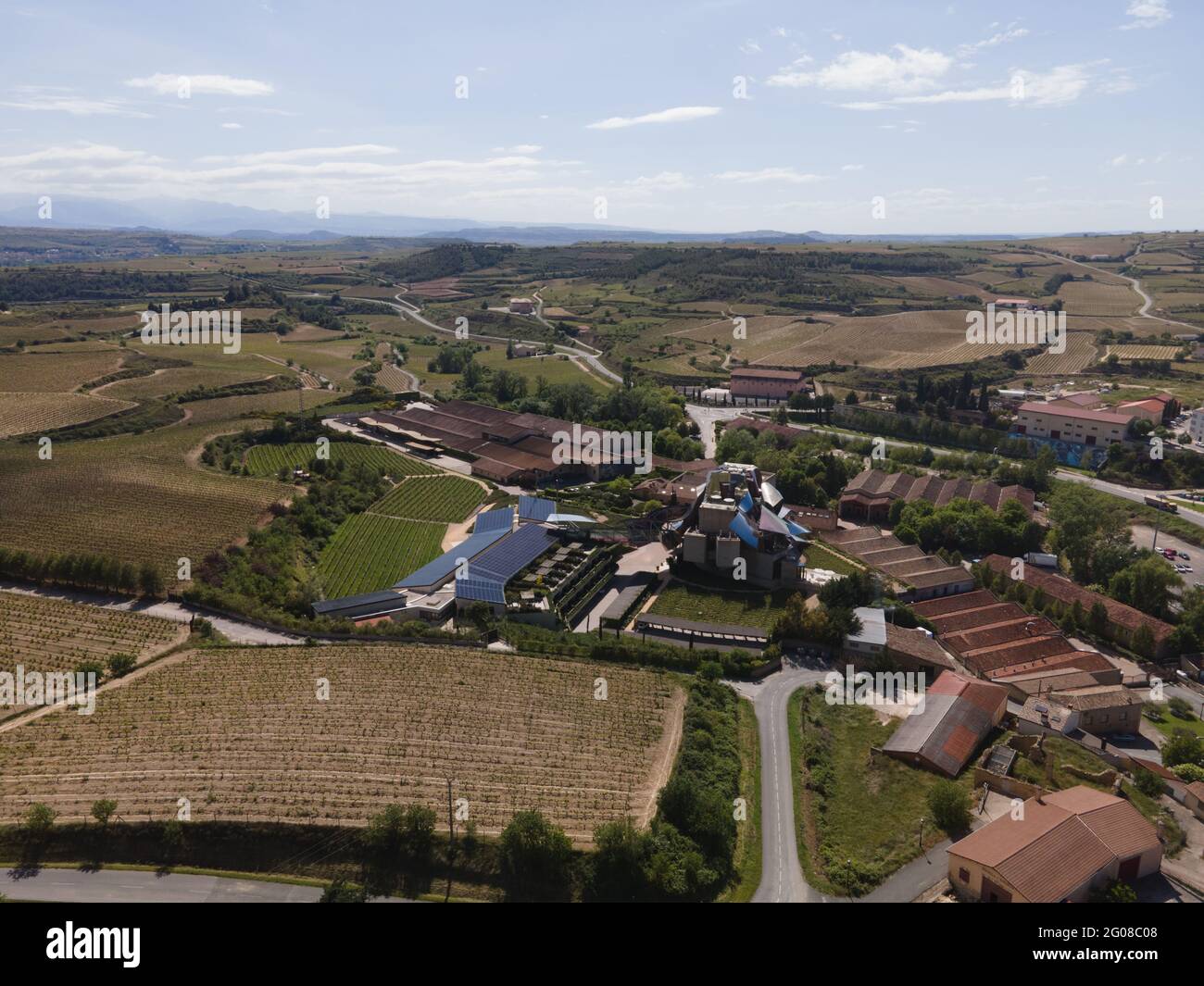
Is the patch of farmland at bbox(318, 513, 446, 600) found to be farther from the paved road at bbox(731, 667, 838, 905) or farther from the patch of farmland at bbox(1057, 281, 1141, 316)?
the patch of farmland at bbox(1057, 281, 1141, 316)

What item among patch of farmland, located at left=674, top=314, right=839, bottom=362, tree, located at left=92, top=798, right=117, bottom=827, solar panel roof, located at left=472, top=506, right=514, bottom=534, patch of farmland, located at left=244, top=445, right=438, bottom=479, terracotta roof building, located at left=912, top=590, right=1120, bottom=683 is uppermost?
patch of farmland, located at left=674, top=314, right=839, bottom=362

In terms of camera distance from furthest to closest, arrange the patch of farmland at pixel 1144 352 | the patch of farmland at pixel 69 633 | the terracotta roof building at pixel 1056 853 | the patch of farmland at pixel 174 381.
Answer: the patch of farmland at pixel 1144 352
the patch of farmland at pixel 174 381
the patch of farmland at pixel 69 633
the terracotta roof building at pixel 1056 853

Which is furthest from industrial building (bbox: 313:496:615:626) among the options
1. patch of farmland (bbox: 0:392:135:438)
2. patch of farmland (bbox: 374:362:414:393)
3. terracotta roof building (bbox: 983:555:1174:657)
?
patch of farmland (bbox: 374:362:414:393)

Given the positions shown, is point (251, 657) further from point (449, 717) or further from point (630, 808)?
point (630, 808)

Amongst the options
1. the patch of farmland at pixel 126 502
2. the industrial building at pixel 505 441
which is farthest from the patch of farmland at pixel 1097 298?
the patch of farmland at pixel 126 502
